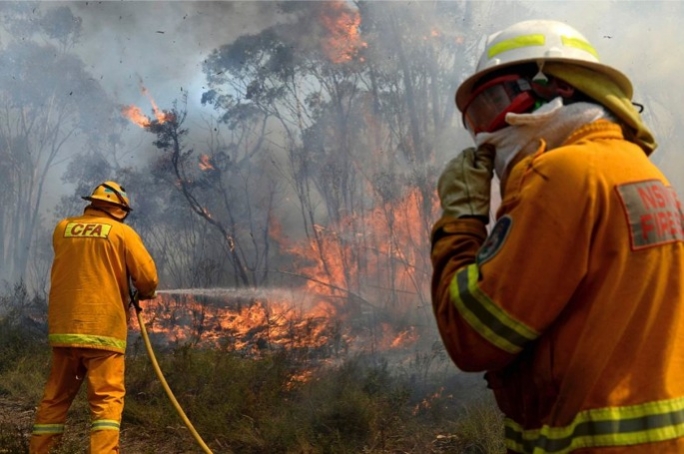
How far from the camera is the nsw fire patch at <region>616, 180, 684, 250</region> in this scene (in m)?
1.17

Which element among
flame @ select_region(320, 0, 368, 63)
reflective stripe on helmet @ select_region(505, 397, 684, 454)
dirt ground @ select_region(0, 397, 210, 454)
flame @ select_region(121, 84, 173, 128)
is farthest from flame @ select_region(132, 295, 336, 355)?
reflective stripe on helmet @ select_region(505, 397, 684, 454)

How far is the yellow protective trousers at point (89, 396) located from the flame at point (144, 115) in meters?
6.96

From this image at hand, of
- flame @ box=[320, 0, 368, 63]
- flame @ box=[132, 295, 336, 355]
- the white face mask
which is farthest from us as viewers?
flame @ box=[320, 0, 368, 63]

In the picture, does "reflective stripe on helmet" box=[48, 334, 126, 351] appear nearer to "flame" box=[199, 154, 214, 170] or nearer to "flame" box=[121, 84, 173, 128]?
"flame" box=[199, 154, 214, 170]

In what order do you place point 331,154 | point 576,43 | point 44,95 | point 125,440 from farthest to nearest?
point 44,95
point 331,154
point 125,440
point 576,43

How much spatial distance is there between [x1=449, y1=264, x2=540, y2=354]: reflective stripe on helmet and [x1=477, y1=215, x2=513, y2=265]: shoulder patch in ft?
0.10

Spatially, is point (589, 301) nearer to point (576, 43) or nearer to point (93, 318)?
point (576, 43)

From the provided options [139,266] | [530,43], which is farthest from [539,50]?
[139,266]

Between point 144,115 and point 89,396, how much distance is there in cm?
773

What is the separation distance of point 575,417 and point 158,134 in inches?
408

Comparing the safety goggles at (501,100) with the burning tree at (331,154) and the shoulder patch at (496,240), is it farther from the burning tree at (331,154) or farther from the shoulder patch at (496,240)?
the burning tree at (331,154)

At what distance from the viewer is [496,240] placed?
1.22 m

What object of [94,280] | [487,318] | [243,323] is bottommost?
[243,323]

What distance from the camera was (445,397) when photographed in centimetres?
528
